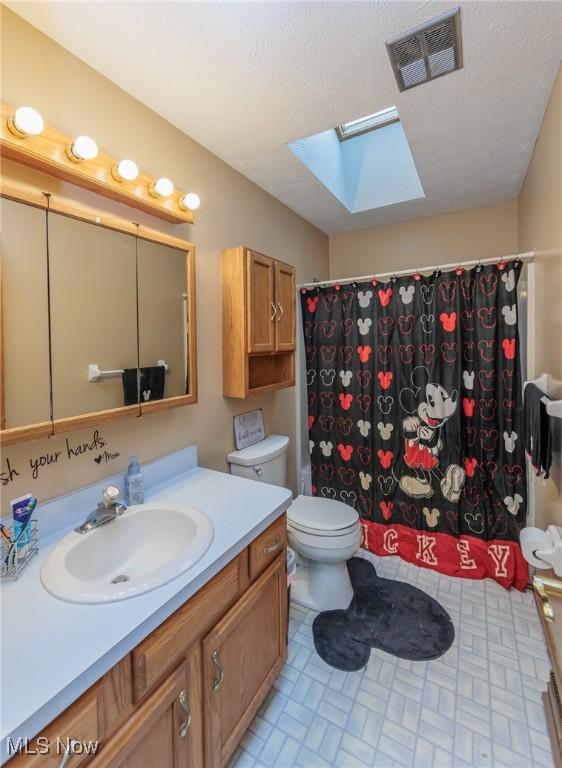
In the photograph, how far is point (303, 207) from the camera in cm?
228

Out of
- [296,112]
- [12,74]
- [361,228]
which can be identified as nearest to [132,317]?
[12,74]

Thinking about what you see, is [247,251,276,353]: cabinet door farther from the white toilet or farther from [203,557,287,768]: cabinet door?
[203,557,287,768]: cabinet door

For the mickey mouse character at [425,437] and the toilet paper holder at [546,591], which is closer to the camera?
the toilet paper holder at [546,591]

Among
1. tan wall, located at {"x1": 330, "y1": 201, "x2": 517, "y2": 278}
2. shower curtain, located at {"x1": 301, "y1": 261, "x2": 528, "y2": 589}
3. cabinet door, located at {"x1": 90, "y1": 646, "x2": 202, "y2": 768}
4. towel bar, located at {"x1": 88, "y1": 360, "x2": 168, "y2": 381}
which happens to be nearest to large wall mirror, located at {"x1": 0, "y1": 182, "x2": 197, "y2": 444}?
towel bar, located at {"x1": 88, "y1": 360, "x2": 168, "y2": 381}

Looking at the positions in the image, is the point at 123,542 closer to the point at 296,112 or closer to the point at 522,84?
the point at 296,112

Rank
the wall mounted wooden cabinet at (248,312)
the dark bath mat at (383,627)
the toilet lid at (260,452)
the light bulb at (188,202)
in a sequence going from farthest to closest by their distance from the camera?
1. the toilet lid at (260,452)
2. the wall mounted wooden cabinet at (248,312)
3. the dark bath mat at (383,627)
4. the light bulb at (188,202)

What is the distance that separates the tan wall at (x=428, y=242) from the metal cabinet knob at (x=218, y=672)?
2596 millimetres

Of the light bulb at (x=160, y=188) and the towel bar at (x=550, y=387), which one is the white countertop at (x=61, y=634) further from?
the light bulb at (x=160, y=188)

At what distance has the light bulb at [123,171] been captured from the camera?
3.78ft

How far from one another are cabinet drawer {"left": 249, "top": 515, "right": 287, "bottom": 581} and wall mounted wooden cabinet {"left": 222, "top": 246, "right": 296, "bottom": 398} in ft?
2.21

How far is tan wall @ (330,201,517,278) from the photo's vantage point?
2.29m

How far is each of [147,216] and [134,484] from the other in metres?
1.05

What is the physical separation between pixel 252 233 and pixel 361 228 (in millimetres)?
1192

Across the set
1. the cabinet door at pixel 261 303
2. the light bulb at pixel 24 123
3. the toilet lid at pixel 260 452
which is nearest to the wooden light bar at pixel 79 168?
the light bulb at pixel 24 123
